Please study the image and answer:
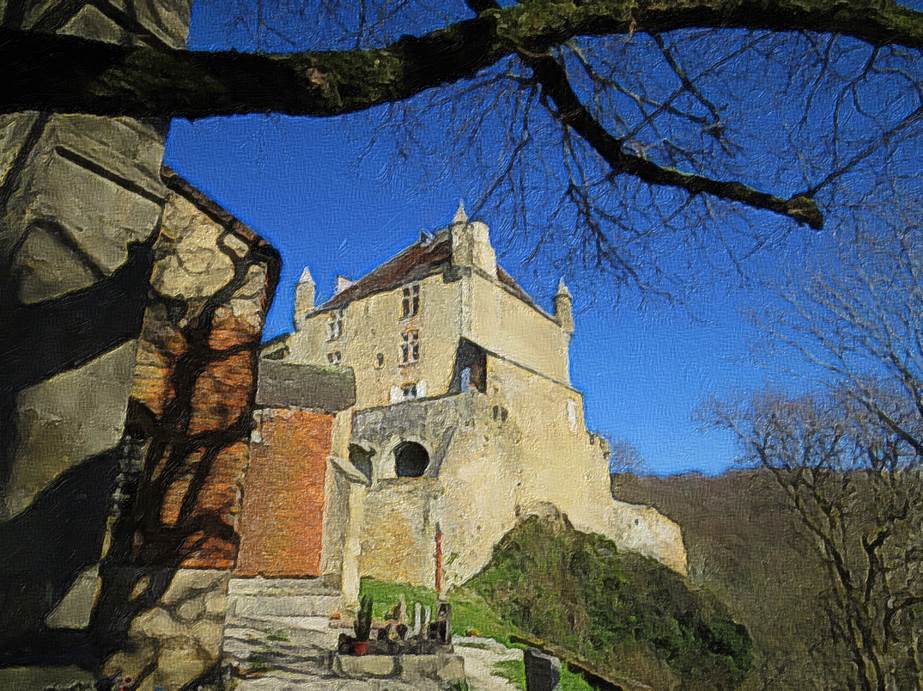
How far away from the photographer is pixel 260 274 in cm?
698

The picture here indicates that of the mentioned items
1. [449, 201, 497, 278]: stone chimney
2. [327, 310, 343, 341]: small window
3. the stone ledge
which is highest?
[449, 201, 497, 278]: stone chimney

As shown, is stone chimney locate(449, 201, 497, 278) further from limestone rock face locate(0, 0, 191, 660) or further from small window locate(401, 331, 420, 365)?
limestone rock face locate(0, 0, 191, 660)

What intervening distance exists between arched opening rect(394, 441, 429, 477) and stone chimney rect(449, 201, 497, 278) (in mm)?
10725

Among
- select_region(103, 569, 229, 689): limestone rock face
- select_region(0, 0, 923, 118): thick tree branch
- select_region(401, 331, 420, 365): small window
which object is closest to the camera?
select_region(0, 0, 923, 118): thick tree branch

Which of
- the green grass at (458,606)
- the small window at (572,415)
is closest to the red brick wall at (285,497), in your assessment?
the green grass at (458,606)

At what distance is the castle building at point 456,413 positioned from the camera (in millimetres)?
22438

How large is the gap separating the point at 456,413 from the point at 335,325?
14.8m

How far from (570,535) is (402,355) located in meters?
13.7

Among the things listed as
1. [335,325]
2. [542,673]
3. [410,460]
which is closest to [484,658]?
[542,673]

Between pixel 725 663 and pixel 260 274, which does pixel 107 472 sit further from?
pixel 725 663

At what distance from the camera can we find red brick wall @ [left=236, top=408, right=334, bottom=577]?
37.3ft

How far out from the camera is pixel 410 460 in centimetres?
2783

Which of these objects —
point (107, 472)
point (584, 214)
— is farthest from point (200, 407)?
point (584, 214)

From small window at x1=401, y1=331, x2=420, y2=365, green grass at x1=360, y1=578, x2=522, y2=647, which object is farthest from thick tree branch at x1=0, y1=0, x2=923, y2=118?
small window at x1=401, y1=331, x2=420, y2=365
